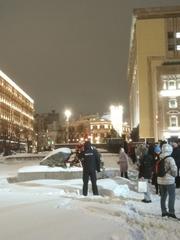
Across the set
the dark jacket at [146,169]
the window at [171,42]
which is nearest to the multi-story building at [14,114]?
the window at [171,42]

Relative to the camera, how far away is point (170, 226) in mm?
10633

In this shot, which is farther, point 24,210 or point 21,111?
point 21,111

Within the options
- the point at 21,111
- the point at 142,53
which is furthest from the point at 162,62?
the point at 21,111

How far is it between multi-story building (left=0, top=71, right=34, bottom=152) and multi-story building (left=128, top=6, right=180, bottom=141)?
81.8ft

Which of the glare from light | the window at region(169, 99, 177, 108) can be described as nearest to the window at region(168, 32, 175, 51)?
the glare from light

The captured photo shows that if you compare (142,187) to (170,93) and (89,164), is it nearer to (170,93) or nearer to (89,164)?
(89,164)

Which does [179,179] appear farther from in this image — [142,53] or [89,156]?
[142,53]

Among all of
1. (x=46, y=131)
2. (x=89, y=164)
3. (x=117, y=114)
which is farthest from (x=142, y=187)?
(x=46, y=131)

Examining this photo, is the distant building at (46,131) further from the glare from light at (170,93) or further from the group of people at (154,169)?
the group of people at (154,169)

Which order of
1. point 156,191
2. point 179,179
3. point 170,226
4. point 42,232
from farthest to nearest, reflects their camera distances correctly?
point 179,179
point 156,191
point 170,226
point 42,232

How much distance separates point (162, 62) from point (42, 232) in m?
91.9

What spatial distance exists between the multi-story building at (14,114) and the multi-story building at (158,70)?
2493 centimetres

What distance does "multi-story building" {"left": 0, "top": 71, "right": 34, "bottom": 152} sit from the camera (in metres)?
110

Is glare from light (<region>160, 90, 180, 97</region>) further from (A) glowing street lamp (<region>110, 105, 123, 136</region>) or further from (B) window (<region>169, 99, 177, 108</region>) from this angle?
(A) glowing street lamp (<region>110, 105, 123, 136</region>)
